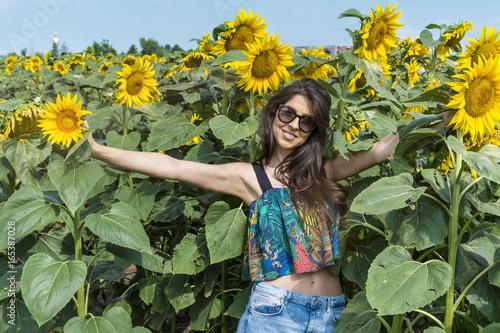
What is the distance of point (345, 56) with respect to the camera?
2.28m

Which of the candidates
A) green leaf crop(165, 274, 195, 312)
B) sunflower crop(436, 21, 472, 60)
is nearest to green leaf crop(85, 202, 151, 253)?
green leaf crop(165, 274, 195, 312)

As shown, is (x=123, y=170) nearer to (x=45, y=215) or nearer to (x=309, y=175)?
(x=45, y=215)

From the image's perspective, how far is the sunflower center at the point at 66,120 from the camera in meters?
1.85

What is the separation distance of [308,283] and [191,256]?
56cm

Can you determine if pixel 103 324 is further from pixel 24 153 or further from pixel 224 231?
pixel 24 153

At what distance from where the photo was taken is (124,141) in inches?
100.0

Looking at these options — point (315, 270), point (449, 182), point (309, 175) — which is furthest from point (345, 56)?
point (315, 270)

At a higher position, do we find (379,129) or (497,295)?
(379,129)

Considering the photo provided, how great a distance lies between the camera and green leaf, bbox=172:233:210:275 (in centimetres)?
230

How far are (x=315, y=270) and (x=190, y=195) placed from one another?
855 mm

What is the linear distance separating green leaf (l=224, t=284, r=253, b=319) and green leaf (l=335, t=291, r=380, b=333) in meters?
0.53

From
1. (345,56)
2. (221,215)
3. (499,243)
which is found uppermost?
(345,56)

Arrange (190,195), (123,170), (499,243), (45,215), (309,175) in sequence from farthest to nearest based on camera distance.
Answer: (190,195) < (123,170) < (309,175) < (45,215) < (499,243)

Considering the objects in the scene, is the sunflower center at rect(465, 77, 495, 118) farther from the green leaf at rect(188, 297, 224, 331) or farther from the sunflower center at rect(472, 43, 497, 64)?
the green leaf at rect(188, 297, 224, 331)
